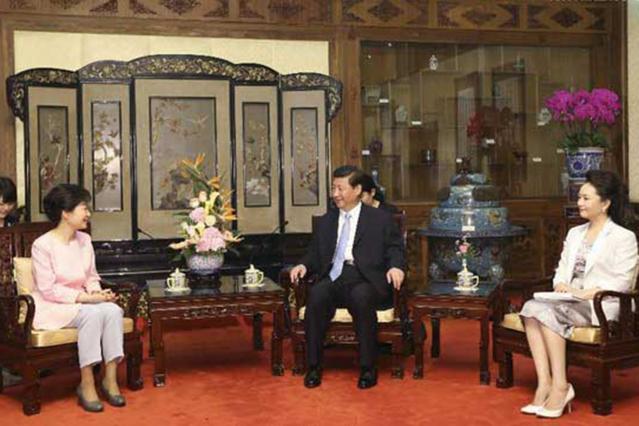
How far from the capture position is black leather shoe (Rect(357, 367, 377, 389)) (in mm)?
4441

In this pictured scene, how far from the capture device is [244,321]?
257 inches

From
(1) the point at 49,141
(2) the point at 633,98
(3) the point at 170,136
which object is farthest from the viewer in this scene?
(2) the point at 633,98

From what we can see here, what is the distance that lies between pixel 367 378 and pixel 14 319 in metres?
1.82

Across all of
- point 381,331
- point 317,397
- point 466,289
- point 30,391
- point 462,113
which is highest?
point 462,113

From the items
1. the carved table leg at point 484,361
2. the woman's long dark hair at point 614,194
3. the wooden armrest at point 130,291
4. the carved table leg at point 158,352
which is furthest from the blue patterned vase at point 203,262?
the woman's long dark hair at point 614,194

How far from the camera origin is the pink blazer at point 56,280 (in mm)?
4191

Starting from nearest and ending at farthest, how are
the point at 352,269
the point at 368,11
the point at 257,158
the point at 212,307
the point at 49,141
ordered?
the point at 212,307 < the point at 352,269 < the point at 49,141 < the point at 257,158 < the point at 368,11

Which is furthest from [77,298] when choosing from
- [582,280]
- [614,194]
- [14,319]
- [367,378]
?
[614,194]

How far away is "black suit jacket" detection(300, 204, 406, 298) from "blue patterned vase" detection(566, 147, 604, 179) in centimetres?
179

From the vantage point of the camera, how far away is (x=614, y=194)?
4.23 m

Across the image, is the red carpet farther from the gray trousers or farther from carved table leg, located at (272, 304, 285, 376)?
the gray trousers

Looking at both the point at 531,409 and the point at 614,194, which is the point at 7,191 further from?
the point at 614,194

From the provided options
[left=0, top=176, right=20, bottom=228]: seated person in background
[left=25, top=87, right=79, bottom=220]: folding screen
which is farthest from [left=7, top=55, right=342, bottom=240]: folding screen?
[left=0, top=176, right=20, bottom=228]: seated person in background

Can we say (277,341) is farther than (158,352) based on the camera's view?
Yes
